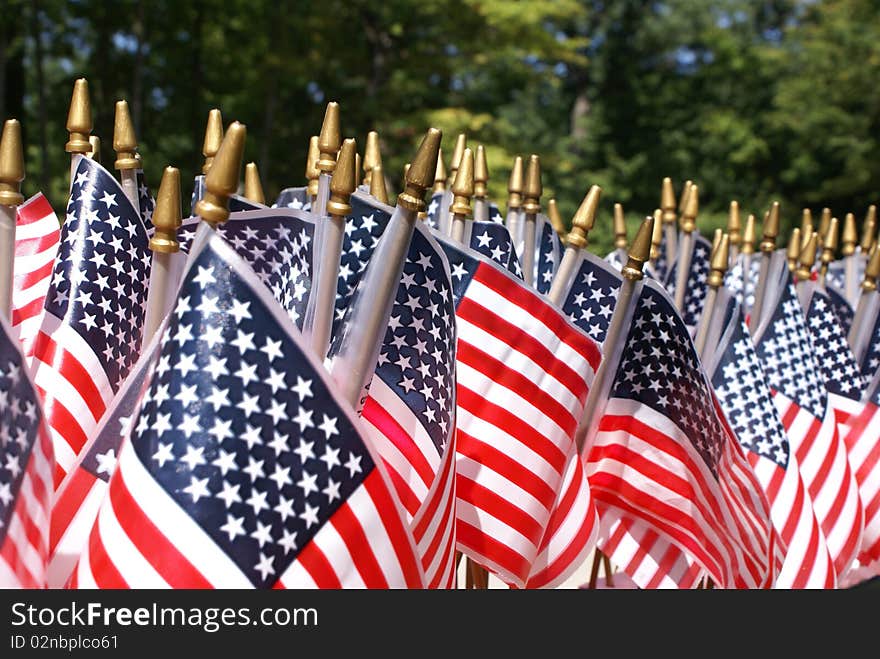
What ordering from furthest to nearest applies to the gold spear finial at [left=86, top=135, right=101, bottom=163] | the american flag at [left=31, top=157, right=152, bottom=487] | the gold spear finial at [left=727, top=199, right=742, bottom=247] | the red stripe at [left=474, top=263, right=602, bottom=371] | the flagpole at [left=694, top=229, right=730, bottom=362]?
the gold spear finial at [left=727, top=199, right=742, bottom=247] < the flagpole at [left=694, top=229, right=730, bottom=362] < the red stripe at [left=474, top=263, right=602, bottom=371] < the gold spear finial at [left=86, top=135, right=101, bottom=163] < the american flag at [left=31, top=157, right=152, bottom=487]

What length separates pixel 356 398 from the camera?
2.19 metres

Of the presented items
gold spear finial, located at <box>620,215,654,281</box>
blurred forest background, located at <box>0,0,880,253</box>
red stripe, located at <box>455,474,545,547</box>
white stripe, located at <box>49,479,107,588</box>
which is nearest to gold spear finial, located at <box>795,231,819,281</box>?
gold spear finial, located at <box>620,215,654,281</box>

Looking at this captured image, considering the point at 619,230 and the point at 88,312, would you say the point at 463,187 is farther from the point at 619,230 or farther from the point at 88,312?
the point at 619,230

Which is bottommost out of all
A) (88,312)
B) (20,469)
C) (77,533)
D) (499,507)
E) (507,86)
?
(499,507)

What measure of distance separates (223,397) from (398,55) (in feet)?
52.7

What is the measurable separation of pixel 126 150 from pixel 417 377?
2.89ft

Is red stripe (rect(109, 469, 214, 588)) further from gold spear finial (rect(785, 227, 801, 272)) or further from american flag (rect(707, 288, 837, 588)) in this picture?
gold spear finial (rect(785, 227, 801, 272))

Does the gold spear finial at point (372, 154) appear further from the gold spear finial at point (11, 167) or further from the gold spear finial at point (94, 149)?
the gold spear finial at point (11, 167)

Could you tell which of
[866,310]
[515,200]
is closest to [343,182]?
[515,200]

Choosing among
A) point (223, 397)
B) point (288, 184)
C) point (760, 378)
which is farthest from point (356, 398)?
point (288, 184)

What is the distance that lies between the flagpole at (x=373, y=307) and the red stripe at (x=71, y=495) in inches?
20.1

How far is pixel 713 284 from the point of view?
3631 mm

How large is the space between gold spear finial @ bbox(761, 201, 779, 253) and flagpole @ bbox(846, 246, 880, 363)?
0.56 meters

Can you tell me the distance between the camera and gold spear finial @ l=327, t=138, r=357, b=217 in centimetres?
211
